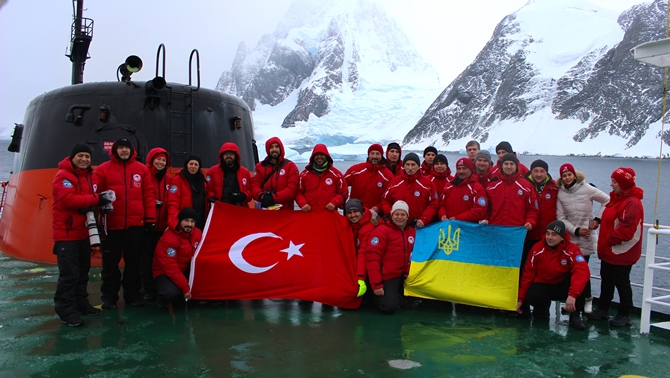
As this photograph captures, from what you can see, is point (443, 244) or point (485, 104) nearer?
point (443, 244)

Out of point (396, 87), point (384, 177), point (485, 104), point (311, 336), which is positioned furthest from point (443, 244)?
point (485, 104)

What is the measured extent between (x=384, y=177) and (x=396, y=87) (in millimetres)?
118201

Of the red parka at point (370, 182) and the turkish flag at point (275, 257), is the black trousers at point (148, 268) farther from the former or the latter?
the red parka at point (370, 182)

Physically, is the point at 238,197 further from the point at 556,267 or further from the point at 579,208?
the point at 579,208

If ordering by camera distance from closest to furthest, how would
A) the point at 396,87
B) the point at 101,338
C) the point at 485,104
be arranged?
the point at 101,338 → the point at 396,87 → the point at 485,104

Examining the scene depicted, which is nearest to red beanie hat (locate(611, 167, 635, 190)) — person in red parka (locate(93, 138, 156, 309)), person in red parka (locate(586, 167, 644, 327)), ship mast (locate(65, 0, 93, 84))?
person in red parka (locate(586, 167, 644, 327))

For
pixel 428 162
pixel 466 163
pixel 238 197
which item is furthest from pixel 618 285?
pixel 238 197

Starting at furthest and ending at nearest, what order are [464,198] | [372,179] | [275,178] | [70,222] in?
[372,179] → [275,178] → [464,198] → [70,222]

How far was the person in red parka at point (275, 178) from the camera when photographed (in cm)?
615

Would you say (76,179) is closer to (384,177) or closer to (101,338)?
(101,338)

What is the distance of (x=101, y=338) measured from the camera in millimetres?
4480

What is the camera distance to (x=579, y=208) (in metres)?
5.64

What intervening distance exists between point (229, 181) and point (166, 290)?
4.55 feet

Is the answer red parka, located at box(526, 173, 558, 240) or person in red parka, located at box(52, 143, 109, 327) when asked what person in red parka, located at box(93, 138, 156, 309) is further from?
red parka, located at box(526, 173, 558, 240)
